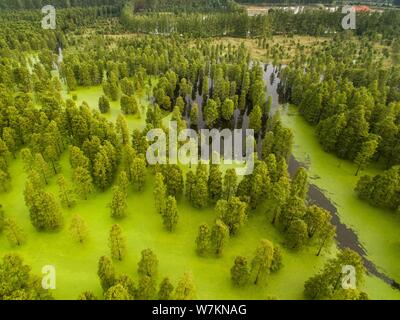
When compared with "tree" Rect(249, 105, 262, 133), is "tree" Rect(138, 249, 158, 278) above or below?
below

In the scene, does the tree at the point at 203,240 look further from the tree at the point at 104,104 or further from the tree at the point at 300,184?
the tree at the point at 104,104

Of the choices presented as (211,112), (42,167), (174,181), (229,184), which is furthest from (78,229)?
(211,112)

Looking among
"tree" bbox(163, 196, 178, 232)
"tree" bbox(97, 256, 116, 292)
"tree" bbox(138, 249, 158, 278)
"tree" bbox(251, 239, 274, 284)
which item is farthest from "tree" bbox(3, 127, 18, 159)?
"tree" bbox(251, 239, 274, 284)

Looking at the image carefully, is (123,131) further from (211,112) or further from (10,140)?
(211,112)
